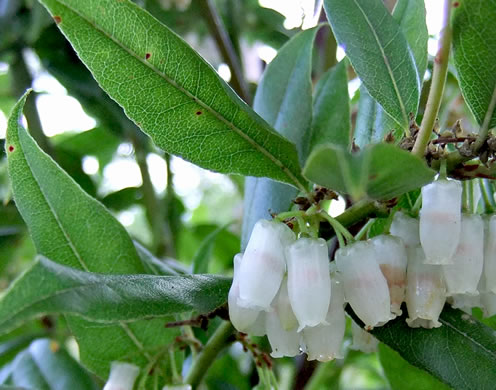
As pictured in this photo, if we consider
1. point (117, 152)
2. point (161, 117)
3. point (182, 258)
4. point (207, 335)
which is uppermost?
point (161, 117)

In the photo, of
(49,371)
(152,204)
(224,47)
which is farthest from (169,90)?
(152,204)

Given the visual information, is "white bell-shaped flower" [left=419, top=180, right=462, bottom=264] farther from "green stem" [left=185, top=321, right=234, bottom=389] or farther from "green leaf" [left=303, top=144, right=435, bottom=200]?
"green stem" [left=185, top=321, right=234, bottom=389]

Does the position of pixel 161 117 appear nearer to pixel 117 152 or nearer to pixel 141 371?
pixel 141 371

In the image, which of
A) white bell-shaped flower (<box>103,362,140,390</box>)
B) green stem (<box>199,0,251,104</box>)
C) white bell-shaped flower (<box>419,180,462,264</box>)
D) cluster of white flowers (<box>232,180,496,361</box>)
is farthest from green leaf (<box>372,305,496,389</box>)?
green stem (<box>199,0,251,104</box>)

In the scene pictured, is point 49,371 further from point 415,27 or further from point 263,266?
point 415,27

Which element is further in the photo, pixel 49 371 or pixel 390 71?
pixel 49 371

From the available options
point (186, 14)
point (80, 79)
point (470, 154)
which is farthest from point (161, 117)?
point (186, 14)
